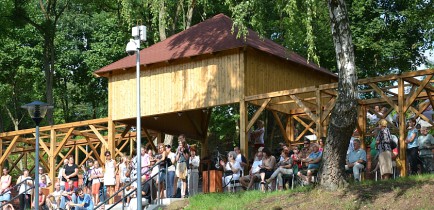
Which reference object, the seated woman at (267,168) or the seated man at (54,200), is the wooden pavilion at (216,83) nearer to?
the seated woman at (267,168)

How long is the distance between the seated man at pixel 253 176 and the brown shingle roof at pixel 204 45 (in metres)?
3.78

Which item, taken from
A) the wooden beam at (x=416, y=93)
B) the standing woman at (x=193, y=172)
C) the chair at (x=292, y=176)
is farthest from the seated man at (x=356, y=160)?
the standing woman at (x=193, y=172)

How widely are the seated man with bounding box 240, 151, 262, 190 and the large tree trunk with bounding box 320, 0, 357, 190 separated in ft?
9.16

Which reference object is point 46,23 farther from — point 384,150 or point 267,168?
point 384,150

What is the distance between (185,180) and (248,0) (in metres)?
5.38

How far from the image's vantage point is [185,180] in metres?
22.7

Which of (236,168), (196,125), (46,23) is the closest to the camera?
(236,168)

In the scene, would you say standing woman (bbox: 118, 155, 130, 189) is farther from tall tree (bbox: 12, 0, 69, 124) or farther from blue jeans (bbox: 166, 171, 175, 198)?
tall tree (bbox: 12, 0, 69, 124)

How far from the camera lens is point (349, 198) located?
755 inches

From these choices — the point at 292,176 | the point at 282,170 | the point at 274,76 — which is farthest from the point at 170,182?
the point at 274,76

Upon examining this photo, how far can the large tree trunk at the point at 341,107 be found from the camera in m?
19.5

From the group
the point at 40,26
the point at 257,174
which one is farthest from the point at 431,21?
the point at 40,26

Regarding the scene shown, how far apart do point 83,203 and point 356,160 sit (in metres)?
7.68

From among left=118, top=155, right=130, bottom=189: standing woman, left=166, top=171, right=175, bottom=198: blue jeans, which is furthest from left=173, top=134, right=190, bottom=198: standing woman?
left=118, top=155, right=130, bottom=189: standing woman
